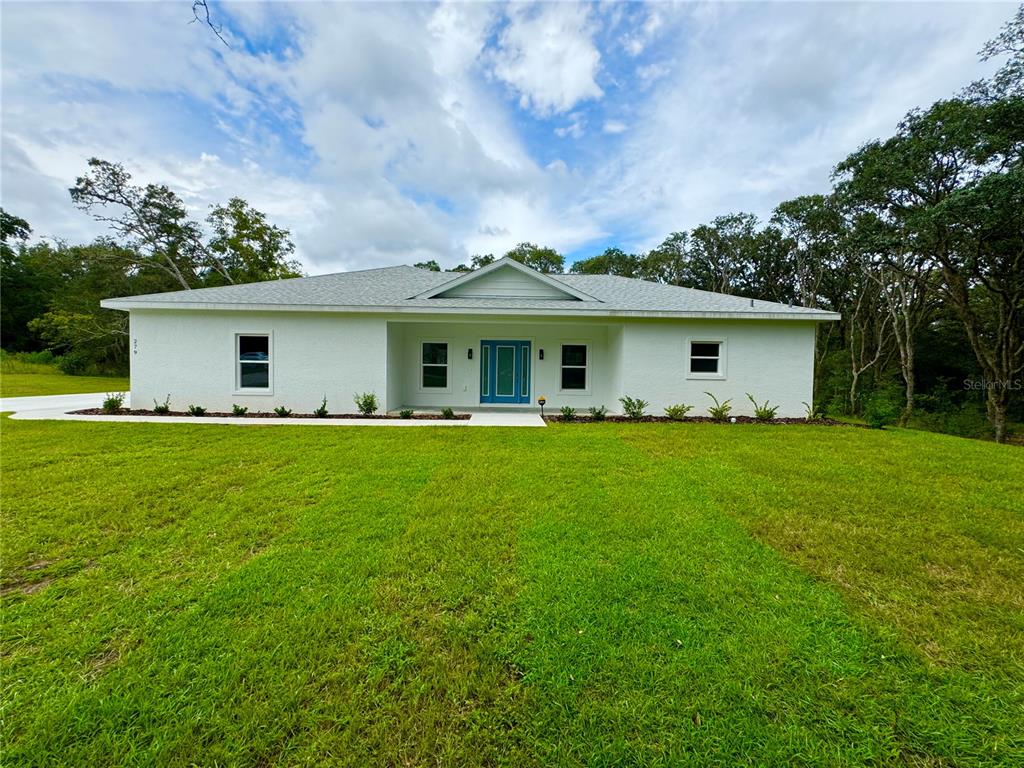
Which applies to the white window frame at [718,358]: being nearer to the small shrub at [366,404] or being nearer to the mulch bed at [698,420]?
the mulch bed at [698,420]

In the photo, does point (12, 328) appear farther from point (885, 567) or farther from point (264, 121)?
point (885, 567)

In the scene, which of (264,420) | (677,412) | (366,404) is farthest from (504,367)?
(264,420)

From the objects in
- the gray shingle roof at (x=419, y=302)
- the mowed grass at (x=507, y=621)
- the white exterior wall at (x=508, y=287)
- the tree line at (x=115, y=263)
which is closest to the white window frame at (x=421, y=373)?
the gray shingle roof at (x=419, y=302)

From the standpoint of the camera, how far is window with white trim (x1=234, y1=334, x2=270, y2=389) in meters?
10.1

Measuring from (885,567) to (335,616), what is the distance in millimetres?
4001

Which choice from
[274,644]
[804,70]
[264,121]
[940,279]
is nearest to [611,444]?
[274,644]

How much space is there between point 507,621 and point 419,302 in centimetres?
868

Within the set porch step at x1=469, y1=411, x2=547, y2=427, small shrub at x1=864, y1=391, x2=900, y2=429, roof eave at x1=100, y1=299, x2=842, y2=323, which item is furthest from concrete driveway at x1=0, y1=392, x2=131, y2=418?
small shrub at x1=864, y1=391, x2=900, y2=429

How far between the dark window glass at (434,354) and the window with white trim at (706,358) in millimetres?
6877

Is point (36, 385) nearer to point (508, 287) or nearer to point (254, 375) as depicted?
point (254, 375)

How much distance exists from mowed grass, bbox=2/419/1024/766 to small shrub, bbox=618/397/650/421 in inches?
195

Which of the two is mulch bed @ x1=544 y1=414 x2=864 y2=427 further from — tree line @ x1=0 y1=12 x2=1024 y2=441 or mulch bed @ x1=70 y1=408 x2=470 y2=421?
mulch bed @ x1=70 y1=408 x2=470 y2=421

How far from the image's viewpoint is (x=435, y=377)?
1189 cm

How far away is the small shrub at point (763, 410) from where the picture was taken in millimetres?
9750
